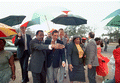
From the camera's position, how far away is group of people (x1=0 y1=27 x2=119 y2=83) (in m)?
2.38

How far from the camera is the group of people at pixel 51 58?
238 cm

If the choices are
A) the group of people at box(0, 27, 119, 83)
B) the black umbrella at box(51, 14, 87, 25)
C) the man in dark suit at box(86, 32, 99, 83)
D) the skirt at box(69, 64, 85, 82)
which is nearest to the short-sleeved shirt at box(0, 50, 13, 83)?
the group of people at box(0, 27, 119, 83)

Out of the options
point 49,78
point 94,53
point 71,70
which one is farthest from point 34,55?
point 94,53

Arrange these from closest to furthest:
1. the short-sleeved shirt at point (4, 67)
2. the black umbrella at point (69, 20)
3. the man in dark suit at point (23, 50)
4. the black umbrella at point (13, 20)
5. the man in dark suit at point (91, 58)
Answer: the short-sleeved shirt at point (4, 67)
the black umbrella at point (13, 20)
the man in dark suit at point (91, 58)
the man in dark suit at point (23, 50)
the black umbrella at point (69, 20)

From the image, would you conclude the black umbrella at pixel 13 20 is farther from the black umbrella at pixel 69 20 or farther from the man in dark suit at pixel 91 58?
the man in dark suit at pixel 91 58

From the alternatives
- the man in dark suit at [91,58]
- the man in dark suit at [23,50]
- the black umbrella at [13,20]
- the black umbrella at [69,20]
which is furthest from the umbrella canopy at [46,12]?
the man in dark suit at [91,58]

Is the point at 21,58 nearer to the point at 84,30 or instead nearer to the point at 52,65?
the point at 52,65

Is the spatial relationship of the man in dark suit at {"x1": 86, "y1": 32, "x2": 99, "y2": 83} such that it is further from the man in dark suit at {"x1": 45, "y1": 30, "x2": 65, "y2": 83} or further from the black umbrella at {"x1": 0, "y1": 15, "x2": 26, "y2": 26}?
the black umbrella at {"x1": 0, "y1": 15, "x2": 26, "y2": 26}

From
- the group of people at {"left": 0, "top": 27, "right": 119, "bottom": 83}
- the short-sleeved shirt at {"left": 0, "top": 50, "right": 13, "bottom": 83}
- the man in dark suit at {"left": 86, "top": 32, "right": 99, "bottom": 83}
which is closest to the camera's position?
the short-sleeved shirt at {"left": 0, "top": 50, "right": 13, "bottom": 83}

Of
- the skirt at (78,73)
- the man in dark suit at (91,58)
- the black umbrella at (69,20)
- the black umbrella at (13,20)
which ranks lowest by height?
the skirt at (78,73)

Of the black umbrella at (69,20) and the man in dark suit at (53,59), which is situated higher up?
the black umbrella at (69,20)

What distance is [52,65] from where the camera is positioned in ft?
10.6

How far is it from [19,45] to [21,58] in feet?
1.69

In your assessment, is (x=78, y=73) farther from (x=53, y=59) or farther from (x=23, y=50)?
(x=23, y=50)
